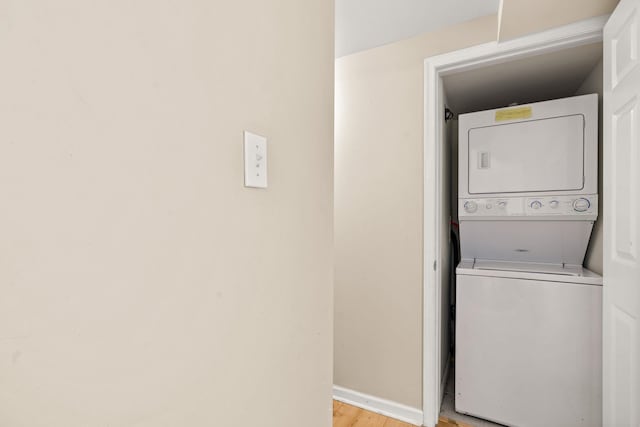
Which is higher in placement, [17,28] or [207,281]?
[17,28]

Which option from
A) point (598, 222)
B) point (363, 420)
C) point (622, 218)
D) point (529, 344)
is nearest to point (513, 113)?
point (598, 222)

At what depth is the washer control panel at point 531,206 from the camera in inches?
66.9

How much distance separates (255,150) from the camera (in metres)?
0.68

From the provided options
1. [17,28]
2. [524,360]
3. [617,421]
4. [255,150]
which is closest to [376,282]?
[524,360]

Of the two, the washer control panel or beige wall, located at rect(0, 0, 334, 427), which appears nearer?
beige wall, located at rect(0, 0, 334, 427)

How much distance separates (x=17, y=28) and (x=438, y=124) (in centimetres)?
177

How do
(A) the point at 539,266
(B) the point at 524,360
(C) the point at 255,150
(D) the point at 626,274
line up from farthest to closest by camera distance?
(A) the point at 539,266 < (B) the point at 524,360 < (D) the point at 626,274 < (C) the point at 255,150

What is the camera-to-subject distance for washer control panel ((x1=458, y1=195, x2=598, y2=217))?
170 centimetres

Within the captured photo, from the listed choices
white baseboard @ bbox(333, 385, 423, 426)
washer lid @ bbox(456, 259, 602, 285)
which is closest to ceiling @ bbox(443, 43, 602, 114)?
washer lid @ bbox(456, 259, 602, 285)

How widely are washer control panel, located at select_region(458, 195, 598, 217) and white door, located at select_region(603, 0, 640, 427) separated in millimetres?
391

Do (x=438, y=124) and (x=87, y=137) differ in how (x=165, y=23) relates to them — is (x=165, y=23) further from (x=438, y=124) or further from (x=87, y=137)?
(x=438, y=124)

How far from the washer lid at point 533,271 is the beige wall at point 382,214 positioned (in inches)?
16.8

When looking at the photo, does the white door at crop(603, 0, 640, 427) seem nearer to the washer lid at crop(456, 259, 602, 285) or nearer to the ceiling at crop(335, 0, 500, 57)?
the washer lid at crop(456, 259, 602, 285)

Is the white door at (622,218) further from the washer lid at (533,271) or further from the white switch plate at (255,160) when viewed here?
the white switch plate at (255,160)
